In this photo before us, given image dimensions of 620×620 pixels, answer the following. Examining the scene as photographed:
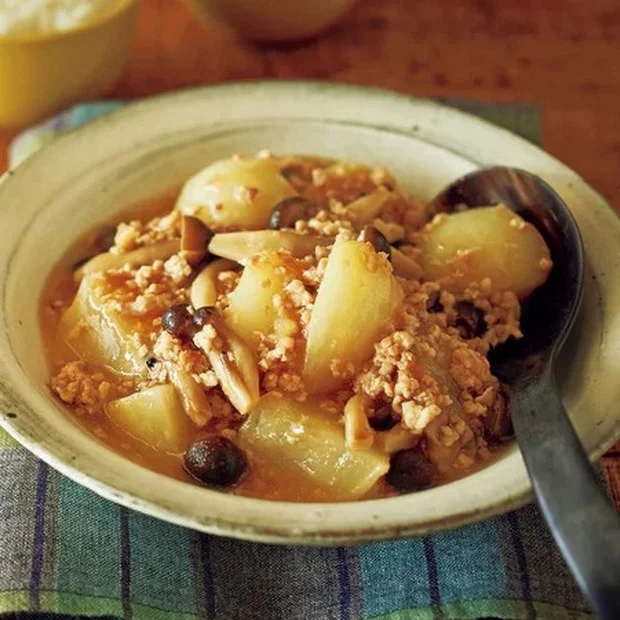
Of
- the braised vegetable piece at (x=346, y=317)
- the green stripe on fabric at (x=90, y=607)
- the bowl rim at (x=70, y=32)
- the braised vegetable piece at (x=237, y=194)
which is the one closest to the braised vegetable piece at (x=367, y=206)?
the braised vegetable piece at (x=237, y=194)

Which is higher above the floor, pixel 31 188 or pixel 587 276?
pixel 31 188

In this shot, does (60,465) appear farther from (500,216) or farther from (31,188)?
(500,216)

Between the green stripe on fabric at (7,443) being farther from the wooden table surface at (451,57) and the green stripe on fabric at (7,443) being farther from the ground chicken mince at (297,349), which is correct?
the wooden table surface at (451,57)

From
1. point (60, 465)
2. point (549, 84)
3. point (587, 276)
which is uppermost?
point (60, 465)

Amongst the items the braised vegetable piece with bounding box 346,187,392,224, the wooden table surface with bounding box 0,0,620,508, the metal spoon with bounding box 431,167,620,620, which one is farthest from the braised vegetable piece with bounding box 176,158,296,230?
the wooden table surface with bounding box 0,0,620,508

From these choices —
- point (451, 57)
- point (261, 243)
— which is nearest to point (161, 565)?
point (261, 243)

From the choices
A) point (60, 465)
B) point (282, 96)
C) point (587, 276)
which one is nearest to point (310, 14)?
point (282, 96)

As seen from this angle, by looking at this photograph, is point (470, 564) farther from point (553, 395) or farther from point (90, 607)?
point (90, 607)
